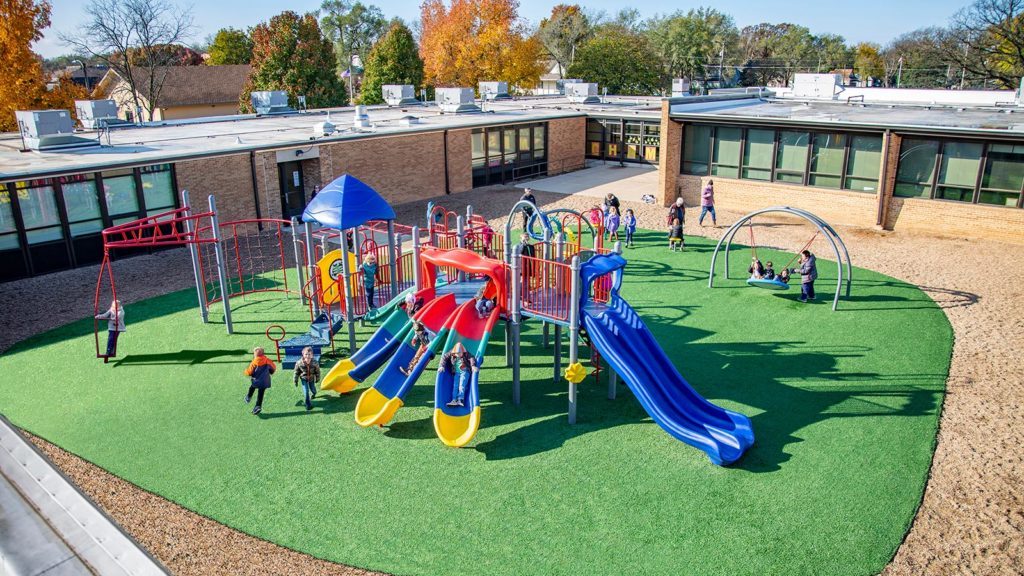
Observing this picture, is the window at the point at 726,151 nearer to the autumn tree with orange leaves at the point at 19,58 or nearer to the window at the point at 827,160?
the window at the point at 827,160

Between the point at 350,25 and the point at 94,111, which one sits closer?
the point at 94,111

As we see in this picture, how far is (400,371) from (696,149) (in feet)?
61.8

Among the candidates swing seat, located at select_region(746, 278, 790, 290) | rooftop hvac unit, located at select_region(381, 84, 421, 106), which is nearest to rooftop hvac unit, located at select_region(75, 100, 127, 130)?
rooftop hvac unit, located at select_region(381, 84, 421, 106)

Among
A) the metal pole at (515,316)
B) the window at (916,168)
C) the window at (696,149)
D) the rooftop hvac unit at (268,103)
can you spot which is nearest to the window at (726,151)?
the window at (696,149)

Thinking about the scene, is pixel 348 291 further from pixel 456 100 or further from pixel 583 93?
pixel 583 93

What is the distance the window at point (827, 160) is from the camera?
79.3ft

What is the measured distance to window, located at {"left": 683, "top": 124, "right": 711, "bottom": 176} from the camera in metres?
27.0

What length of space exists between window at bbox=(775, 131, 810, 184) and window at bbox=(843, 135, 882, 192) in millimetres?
1508

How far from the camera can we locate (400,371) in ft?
39.6

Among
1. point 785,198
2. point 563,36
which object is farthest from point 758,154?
point 563,36

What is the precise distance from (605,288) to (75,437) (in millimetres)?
8806

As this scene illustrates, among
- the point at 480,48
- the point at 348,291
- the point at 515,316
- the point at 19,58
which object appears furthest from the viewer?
the point at 480,48

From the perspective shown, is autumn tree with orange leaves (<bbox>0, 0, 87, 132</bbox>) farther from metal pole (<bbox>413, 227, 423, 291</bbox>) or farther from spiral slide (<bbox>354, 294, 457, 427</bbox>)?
spiral slide (<bbox>354, 294, 457, 427</bbox>)

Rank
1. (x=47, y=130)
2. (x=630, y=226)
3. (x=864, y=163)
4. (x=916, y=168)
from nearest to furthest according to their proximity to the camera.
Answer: (x=47, y=130)
(x=630, y=226)
(x=916, y=168)
(x=864, y=163)
